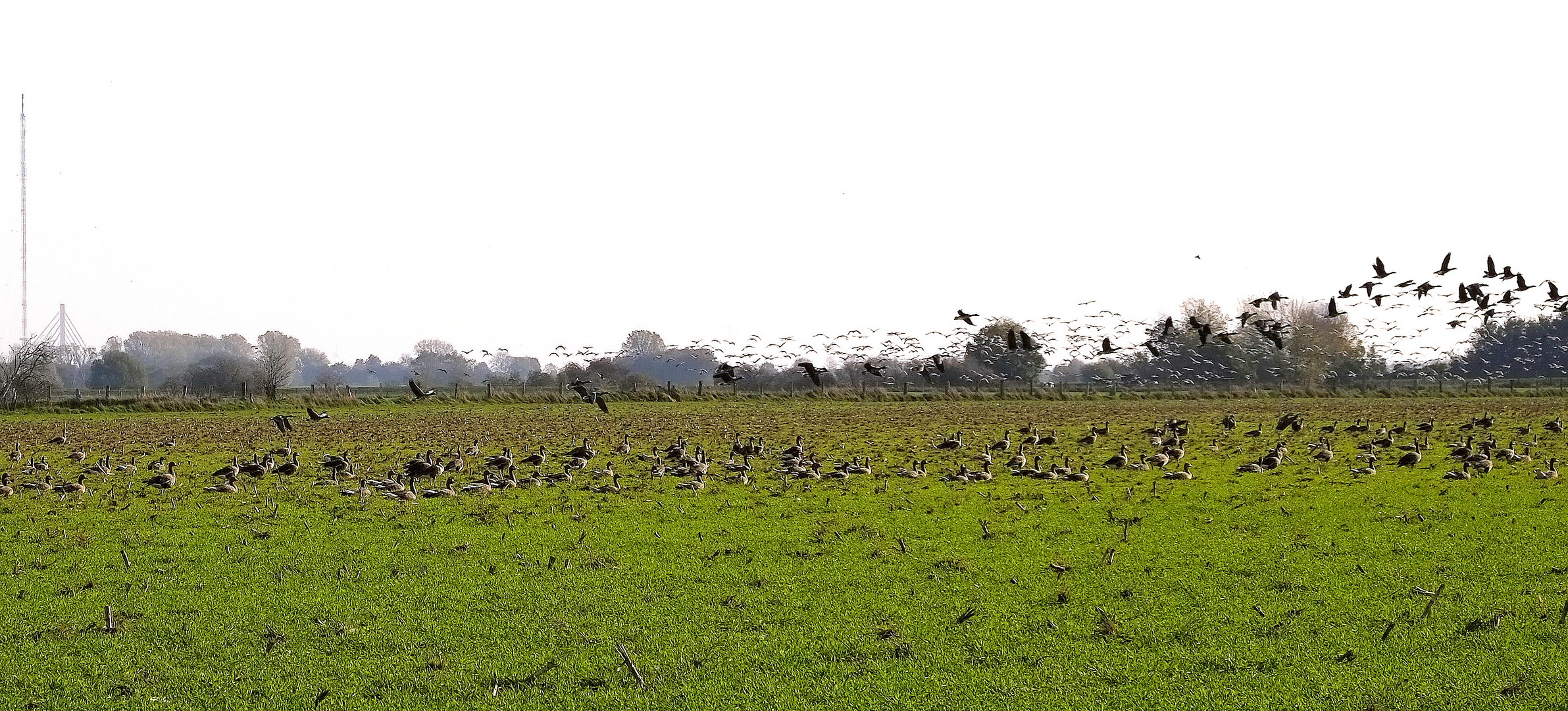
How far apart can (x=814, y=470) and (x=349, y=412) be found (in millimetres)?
39249

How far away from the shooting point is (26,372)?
72.6m

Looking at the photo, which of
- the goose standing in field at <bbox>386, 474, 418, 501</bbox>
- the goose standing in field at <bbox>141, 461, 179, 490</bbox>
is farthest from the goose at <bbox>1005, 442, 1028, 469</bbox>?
the goose standing in field at <bbox>141, 461, 179, 490</bbox>

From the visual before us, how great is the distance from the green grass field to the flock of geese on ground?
579 mm

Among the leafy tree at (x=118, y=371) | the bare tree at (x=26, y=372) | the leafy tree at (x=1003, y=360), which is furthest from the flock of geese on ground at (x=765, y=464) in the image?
the leafy tree at (x=118, y=371)

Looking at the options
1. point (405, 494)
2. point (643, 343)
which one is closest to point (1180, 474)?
point (405, 494)

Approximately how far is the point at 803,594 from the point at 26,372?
256 feet

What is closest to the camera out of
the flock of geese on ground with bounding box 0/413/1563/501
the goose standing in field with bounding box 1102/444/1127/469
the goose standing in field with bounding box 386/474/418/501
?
the goose standing in field with bounding box 386/474/418/501

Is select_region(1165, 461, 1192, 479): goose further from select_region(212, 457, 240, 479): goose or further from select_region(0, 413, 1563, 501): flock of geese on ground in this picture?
select_region(212, 457, 240, 479): goose

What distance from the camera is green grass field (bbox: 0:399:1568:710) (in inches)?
352

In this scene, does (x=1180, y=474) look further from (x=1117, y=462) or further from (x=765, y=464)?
(x=765, y=464)

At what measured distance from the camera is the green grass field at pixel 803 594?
8.95 metres

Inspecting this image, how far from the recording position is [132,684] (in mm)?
9000

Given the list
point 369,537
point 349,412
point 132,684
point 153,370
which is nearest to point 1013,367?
point 349,412

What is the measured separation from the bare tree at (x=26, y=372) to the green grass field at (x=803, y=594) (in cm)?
5936
